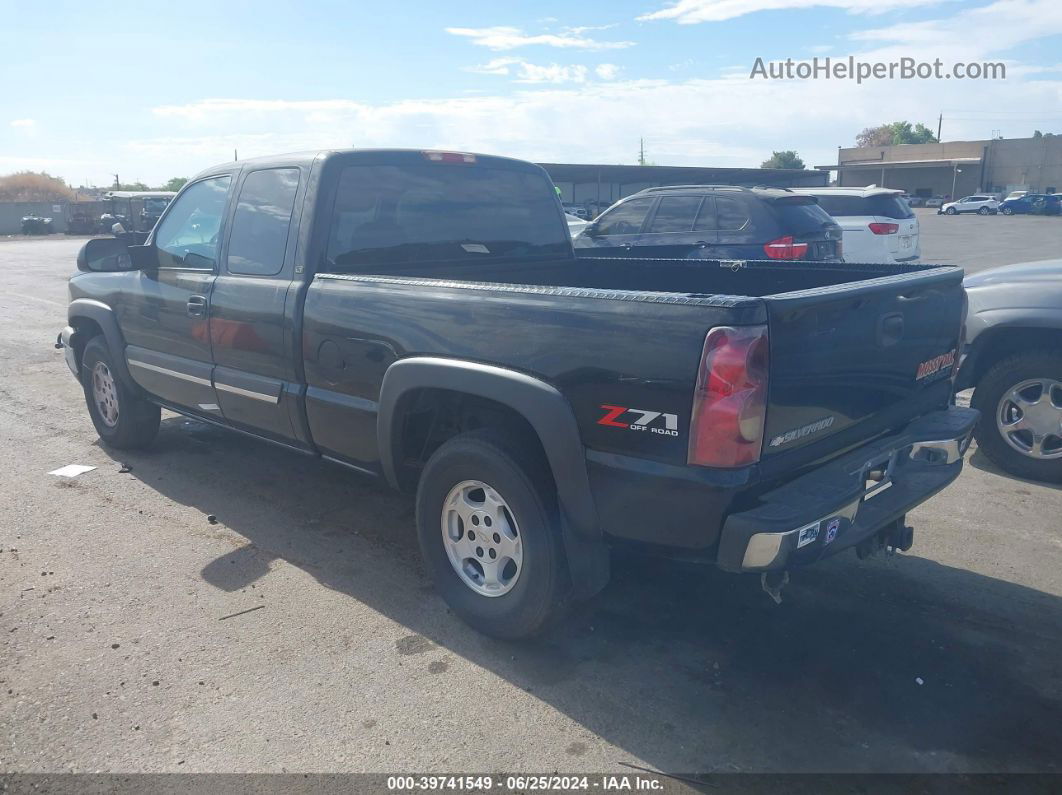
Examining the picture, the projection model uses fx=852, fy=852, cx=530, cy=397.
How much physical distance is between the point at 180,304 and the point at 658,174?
132 ft

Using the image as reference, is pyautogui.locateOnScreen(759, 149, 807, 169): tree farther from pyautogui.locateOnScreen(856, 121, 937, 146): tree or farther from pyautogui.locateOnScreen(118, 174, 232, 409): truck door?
pyautogui.locateOnScreen(118, 174, 232, 409): truck door

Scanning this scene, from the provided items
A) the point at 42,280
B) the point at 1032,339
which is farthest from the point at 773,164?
the point at 1032,339

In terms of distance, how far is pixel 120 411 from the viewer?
6.09 metres

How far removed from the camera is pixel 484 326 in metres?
3.38

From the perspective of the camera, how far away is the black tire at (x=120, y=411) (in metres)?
6.02

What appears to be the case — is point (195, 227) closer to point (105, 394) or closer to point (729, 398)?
point (105, 394)

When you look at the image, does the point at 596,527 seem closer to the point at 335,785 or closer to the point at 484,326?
the point at 484,326

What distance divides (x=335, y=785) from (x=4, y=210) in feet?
214

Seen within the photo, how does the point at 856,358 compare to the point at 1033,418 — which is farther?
the point at 1033,418

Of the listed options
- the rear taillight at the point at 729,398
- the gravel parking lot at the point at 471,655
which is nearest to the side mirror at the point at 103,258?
the gravel parking lot at the point at 471,655

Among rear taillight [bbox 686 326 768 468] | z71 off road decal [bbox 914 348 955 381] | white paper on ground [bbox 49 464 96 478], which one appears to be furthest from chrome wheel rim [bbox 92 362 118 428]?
z71 off road decal [bbox 914 348 955 381]

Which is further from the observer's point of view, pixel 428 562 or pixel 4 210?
pixel 4 210

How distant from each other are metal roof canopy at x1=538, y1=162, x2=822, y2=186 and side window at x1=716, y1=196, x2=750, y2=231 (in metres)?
29.1

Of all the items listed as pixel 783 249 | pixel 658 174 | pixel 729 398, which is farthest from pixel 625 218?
pixel 658 174
